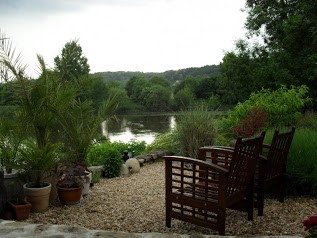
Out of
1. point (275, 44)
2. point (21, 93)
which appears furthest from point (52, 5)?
point (275, 44)

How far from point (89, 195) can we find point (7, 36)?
2.11m

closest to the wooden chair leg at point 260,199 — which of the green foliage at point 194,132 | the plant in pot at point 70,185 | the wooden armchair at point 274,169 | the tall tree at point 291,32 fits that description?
the wooden armchair at point 274,169

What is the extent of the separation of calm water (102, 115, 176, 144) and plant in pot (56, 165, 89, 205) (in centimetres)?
115

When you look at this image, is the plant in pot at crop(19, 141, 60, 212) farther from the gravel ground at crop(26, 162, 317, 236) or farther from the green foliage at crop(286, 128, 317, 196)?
the green foliage at crop(286, 128, 317, 196)

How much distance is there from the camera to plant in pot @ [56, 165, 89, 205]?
12.4 ft

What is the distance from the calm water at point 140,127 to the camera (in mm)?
5674

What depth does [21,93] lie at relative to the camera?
12.3ft

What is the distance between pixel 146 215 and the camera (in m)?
3.41

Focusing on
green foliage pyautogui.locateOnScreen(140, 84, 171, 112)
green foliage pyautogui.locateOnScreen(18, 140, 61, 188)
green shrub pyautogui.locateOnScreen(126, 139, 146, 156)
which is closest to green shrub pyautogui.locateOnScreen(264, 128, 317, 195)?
green foliage pyautogui.locateOnScreen(18, 140, 61, 188)

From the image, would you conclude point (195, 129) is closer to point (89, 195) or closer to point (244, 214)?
point (89, 195)

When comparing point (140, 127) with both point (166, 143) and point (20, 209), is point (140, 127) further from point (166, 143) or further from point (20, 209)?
point (20, 209)

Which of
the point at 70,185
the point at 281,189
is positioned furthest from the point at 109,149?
the point at 281,189

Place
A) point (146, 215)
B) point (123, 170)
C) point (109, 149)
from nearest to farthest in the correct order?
1. point (146, 215)
2. point (123, 170)
3. point (109, 149)

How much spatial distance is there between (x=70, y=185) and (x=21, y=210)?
66 cm
